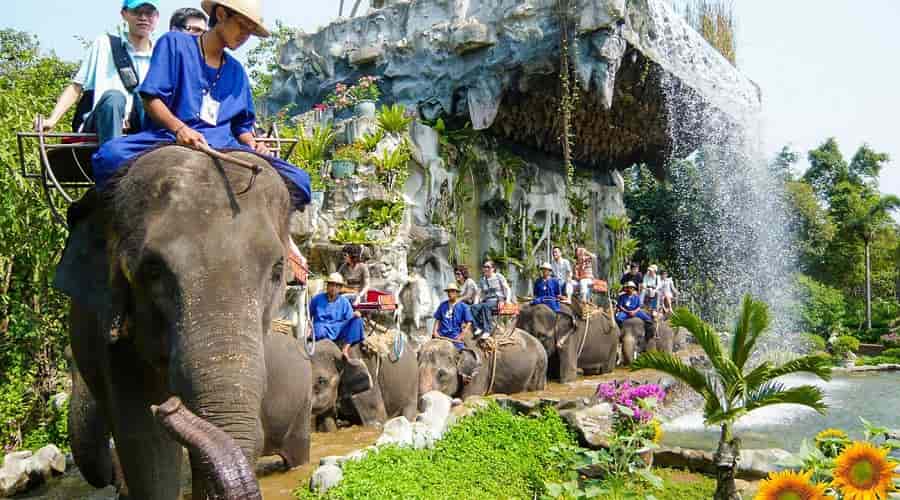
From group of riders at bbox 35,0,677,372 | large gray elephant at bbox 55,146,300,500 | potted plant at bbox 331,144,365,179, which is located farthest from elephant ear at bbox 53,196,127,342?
potted plant at bbox 331,144,365,179

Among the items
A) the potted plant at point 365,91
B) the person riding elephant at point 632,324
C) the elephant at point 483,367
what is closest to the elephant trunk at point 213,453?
the elephant at point 483,367

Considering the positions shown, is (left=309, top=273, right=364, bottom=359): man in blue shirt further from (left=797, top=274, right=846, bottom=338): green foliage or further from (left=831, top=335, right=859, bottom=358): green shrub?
(left=797, top=274, right=846, bottom=338): green foliage

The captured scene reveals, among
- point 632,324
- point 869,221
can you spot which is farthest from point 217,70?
point 869,221

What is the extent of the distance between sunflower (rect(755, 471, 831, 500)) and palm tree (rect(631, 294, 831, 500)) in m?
3.57

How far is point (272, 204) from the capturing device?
123 inches

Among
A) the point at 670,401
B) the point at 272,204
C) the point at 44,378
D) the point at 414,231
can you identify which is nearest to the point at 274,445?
the point at 272,204

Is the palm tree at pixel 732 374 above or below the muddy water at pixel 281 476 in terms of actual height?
above

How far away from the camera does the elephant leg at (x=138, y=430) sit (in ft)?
11.0

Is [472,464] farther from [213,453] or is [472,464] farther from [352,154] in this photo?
[352,154]

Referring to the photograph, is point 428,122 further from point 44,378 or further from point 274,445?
point 274,445

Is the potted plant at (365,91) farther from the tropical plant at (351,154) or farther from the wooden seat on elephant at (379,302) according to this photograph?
the wooden seat on elephant at (379,302)

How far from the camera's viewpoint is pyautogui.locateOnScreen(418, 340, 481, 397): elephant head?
981 centimetres

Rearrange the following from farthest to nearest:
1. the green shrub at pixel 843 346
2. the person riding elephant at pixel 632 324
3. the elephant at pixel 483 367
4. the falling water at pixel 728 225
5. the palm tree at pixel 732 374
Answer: the falling water at pixel 728 225 → the green shrub at pixel 843 346 → the person riding elephant at pixel 632 324 → the elephant at pixel 483 367 → the palm tree at pixel 732 374

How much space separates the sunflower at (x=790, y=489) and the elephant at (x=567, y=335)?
420 inches
